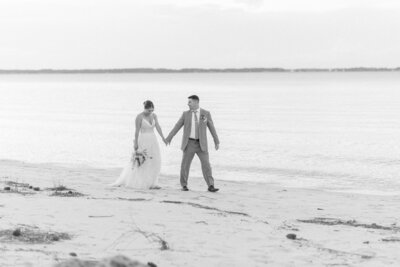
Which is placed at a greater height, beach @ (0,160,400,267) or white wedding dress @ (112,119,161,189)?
white wedding dress @ (112,119,161,189)

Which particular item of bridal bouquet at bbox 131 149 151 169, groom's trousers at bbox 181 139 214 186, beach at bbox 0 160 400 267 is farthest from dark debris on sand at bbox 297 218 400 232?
bridal bouquet at bbox 131 149 151 169

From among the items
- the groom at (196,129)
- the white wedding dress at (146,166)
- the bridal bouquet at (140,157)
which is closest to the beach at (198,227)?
the white wedding dress at (146,166)

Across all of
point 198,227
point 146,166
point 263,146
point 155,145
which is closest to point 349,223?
point 198,227

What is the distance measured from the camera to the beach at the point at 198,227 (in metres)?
7.83

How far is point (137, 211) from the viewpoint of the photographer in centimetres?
1079

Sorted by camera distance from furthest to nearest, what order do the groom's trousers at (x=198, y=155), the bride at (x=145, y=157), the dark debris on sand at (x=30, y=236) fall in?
the bride at (x=145, y=157) < the groom's trousers at (x=198, y=155) < the dark debris on sand at (x=30, y=236)

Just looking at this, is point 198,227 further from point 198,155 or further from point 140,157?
point 140,157

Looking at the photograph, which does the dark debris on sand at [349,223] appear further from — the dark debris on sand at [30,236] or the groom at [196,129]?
the dark debris on sand at [30,236]

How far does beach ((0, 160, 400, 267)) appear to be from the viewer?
783cm

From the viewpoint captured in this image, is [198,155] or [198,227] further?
[198,155]

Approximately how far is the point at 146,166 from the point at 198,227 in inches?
211

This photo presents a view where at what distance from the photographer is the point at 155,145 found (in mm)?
14734

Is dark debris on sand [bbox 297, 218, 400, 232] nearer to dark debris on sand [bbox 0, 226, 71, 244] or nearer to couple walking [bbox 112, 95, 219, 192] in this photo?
couple walking [bbox 112, 95, 219, 192]

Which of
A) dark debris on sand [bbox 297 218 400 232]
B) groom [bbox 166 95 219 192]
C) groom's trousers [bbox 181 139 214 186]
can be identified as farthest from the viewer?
groom's trousers [bbox 181 139 214 186]
